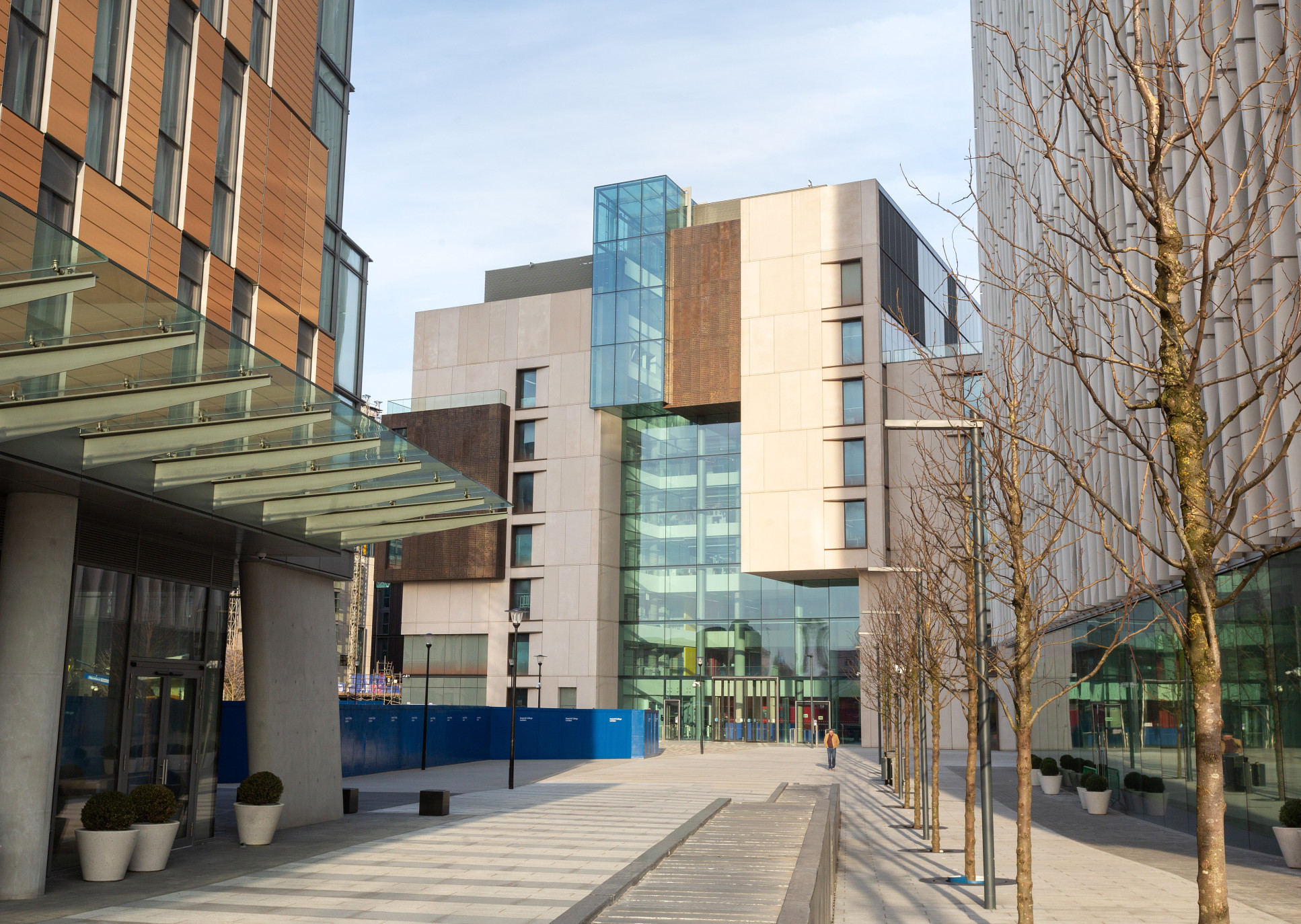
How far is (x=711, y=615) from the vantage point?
61.4m

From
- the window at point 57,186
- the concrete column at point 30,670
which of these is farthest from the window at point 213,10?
the concrete column at point 30,670

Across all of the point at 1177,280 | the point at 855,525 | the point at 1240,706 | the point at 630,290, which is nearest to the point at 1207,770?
the point at 1177,280

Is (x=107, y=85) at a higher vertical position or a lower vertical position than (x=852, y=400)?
lower

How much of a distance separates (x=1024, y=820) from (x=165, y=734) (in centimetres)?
1219

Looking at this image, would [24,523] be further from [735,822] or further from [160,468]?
[735,822]

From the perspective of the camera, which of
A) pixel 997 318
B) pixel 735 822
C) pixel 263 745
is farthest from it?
pixel 997 318

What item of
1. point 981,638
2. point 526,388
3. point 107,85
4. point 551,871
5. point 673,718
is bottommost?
point 673,718

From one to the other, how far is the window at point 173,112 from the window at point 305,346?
4.23m

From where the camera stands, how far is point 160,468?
1379 cm

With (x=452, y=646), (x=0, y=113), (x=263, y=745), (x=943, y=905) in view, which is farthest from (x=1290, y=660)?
(x=452, y=646)

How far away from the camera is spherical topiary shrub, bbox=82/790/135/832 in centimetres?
1360

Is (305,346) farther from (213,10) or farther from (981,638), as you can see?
(981,638)

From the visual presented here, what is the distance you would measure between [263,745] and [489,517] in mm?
5363

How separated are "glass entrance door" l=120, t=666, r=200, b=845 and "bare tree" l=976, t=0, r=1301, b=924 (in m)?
13.1
